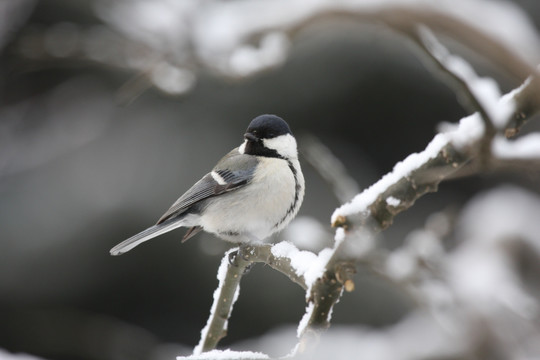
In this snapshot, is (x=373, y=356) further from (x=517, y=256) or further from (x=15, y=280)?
(x=15, y=280)

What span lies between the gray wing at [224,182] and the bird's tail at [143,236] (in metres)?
0.03

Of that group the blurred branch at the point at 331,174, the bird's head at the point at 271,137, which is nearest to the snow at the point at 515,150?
the blurred branch at the point at 331,174

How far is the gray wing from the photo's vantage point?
282cm

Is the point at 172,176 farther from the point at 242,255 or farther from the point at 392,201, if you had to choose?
the point at 392,201

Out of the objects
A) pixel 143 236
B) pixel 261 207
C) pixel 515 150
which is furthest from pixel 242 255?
pixel 515 150

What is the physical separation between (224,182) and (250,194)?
164 mm

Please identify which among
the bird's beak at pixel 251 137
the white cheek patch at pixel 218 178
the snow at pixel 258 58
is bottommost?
the white cheek patch at pixel 218 178

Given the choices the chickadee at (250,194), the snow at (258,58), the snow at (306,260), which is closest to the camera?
the snow at (306,260)

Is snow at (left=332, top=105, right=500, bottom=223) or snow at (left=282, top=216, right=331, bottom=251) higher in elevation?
snow at (left=332, top=105, right=500, bottom=223)

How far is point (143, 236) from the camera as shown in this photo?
2.66 m

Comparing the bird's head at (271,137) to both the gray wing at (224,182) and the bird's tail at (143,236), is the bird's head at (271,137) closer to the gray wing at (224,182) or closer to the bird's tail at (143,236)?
the gray wing at (224,182)

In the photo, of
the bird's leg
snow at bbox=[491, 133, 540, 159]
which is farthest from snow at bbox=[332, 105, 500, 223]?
the bird's leg

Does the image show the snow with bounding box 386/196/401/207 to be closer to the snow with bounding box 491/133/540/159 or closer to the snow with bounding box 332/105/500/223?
the snow with bounding box 332/105/500/223

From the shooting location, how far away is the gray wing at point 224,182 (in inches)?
111
